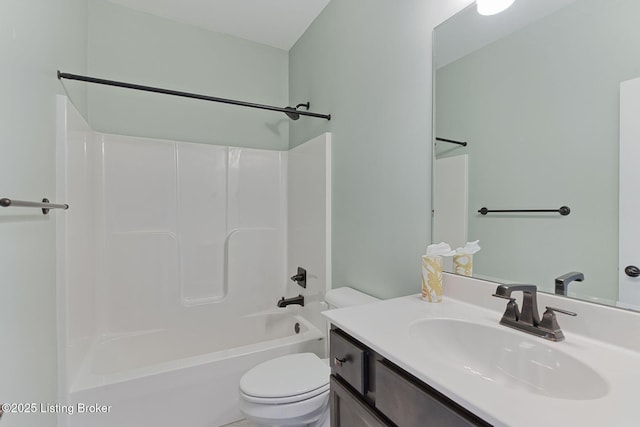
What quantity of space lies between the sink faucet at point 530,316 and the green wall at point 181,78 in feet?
7.29

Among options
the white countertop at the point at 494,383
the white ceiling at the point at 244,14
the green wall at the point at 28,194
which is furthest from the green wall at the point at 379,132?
the green wall at the point at 28,194

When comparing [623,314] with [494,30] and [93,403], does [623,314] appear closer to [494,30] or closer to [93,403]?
[494,30]

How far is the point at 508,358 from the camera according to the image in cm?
82

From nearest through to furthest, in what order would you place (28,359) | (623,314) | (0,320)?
1. (623,314)
2. (0,320)
3. (28,359)

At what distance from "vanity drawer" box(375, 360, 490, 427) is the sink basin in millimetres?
84

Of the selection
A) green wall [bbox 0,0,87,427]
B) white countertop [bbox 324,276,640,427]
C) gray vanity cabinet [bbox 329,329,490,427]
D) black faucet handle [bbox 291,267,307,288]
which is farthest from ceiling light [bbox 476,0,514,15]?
black faucet handle [bbox 291,267,307,288]

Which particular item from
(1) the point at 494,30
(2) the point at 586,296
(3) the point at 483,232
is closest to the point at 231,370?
(3) the point at 483,232

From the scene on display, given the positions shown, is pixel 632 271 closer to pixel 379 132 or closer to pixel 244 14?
pixel 379 132

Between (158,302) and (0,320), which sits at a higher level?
(0,320)

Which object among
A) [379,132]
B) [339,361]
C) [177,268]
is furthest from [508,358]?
[177,268]

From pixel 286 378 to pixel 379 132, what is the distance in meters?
1.30

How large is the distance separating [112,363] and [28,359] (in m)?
1.03

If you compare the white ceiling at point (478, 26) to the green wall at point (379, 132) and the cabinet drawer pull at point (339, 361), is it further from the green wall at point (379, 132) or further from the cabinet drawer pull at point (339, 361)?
the cabinet drawer pull at point (339, 361)

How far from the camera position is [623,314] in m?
0.74
